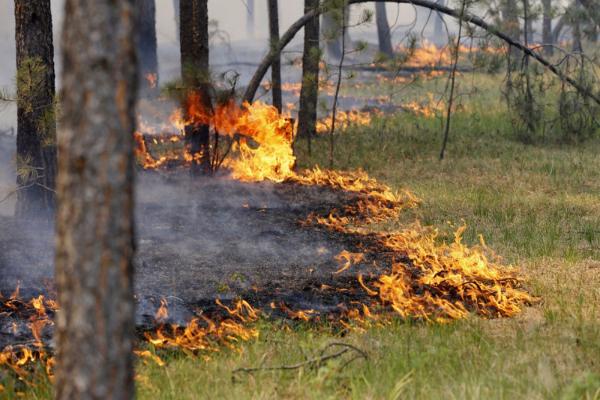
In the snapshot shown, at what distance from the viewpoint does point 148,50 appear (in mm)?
20406

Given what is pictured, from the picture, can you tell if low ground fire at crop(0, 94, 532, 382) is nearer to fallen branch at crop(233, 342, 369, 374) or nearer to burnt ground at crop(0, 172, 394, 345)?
burnt ground at crop(0, 172, 394, 345)

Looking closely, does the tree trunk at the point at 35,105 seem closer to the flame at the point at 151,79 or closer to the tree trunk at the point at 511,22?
the tree trunk at the point at 511,22

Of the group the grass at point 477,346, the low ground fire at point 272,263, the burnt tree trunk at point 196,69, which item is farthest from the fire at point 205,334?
the burnt tree trunk at point 196,69

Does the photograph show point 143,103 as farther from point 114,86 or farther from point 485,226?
point 114,86

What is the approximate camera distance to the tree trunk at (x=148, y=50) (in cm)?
1970

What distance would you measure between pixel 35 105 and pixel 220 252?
246 centimetres

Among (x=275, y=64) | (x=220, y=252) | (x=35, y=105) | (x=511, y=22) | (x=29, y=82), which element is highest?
(x=511, y=22)

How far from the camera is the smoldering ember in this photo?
104 inches

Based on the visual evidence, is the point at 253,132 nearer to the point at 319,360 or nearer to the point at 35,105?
the point at 35,105

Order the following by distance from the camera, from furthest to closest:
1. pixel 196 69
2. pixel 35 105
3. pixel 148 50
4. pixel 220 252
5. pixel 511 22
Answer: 1. pixel 148 50
2. pixel 511 22
3. pixel 196 69
4. pixel 35 105
5. pixel 220 252

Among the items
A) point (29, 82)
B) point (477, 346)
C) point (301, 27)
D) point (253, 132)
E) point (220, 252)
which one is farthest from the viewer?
point (301, 27)

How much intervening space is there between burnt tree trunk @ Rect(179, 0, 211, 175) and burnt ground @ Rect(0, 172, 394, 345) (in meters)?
0.90

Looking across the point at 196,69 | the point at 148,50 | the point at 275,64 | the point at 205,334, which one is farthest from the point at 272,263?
the point at 148,50

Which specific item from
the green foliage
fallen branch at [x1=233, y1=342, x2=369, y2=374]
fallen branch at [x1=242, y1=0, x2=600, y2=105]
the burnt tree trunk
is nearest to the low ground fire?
the burnt tree trunk
